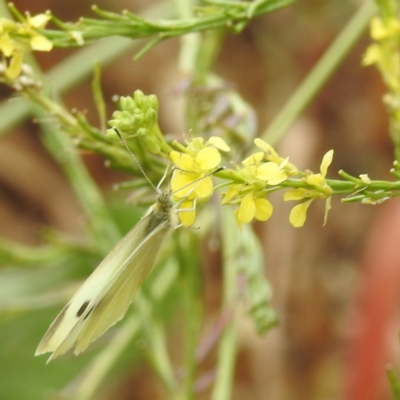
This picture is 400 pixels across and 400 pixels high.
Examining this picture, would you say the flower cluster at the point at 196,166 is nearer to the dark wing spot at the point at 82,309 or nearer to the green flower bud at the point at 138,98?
the green flower bud at the point at 138,98

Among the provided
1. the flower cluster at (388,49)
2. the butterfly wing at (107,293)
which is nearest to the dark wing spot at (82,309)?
the butterfly wing at (107,293)

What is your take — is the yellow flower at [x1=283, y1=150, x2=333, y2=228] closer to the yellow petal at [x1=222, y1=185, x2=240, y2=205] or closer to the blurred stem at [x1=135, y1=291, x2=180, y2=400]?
the yellow petal at [x1=222, y1=185, x2=240, y2=205]

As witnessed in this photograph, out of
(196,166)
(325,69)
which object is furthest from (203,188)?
(325,69)

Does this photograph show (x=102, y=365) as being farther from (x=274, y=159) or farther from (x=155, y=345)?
(x=274, y=159)

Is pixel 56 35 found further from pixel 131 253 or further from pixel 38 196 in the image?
pixel 38 196

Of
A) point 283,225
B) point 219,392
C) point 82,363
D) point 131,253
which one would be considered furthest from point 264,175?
point 283,225
